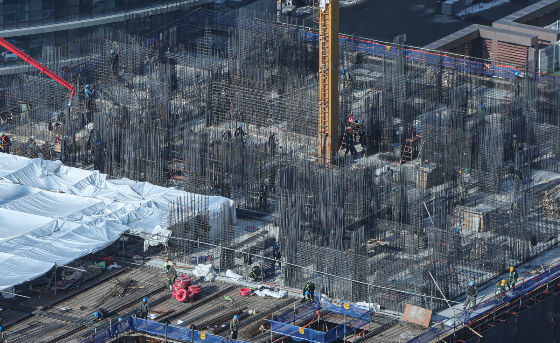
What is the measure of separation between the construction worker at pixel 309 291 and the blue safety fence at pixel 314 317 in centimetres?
39

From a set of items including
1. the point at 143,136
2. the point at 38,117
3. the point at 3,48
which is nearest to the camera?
the point at 143,136

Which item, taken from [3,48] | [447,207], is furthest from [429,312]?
[3,48]

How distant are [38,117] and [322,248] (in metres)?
Result: 31.6

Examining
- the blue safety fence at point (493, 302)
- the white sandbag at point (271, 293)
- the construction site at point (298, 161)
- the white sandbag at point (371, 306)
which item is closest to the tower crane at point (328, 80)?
the construction site at point (298, 161)

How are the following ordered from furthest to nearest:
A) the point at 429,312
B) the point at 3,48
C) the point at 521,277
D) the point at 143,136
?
the point at 3,48
the point at 143,136
the point at 521,277
the point at 429,312

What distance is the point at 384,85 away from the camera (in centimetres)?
9806

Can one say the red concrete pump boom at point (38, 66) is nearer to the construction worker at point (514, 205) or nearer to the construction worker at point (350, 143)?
the construction worker at point (350, 143)

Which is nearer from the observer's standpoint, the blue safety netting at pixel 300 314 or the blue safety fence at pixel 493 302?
the blue safety fence at pixel 493 302

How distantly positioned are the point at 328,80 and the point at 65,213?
20499 millimetres

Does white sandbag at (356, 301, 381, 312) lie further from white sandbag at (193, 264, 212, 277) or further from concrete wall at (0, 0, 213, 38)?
concrete wall at (0, 0, 213, 38)

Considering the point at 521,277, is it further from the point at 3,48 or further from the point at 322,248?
the point at 3,48

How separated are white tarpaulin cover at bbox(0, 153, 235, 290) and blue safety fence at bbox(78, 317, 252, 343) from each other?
244 inches

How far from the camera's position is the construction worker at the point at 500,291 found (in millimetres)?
73750

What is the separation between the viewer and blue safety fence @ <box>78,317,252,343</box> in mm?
68375
